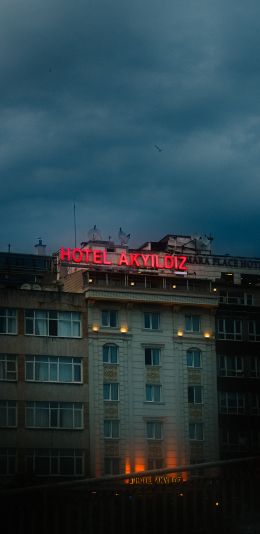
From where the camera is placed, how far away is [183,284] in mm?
67500

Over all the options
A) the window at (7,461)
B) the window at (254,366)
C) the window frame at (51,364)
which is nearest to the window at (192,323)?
the window at (254,366)

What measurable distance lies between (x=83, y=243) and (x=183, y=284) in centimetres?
1466

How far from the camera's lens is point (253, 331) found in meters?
68.5

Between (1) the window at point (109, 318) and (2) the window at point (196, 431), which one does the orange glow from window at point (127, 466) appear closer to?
(2) the window at point (196, 431)

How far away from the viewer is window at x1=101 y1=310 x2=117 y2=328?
64387mm

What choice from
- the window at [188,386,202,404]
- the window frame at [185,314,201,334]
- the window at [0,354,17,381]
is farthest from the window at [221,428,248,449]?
the window at [0,354,17,381]

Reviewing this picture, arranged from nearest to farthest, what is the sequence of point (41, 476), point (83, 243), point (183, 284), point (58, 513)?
point (58, 513)
point (41, 476)
point (183, 284)
point (83, 243)

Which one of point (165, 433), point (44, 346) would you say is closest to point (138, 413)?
point (165, 433)

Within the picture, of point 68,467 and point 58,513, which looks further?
point 68,467

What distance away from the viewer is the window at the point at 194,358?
66.1 meters

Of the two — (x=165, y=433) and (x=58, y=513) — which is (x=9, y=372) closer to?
(x=165, y=433)

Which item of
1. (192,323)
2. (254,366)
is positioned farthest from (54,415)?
(254,366)

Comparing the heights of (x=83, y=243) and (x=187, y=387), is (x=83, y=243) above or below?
above

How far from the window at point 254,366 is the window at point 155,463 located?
8.69 metres
